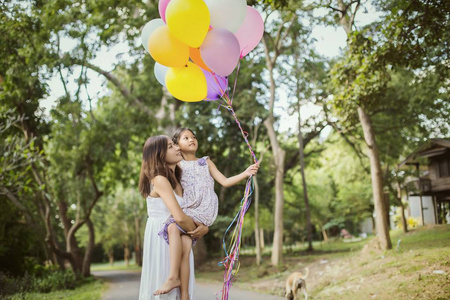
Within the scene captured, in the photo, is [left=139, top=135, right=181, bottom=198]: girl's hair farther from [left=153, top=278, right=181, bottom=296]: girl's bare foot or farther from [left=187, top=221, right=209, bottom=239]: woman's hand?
[left=153, top=278, right=181, bottom=296]: girl's bare foot

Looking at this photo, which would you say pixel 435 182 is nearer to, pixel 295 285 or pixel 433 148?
pixel 433 148

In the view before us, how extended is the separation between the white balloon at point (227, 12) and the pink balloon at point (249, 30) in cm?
31

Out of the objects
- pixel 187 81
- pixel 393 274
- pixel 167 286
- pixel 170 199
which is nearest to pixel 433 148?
pixel 393 274

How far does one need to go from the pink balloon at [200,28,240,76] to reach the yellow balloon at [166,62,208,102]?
0.28m

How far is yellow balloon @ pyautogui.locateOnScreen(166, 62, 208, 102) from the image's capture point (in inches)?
178

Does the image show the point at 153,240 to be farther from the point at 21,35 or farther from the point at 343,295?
the point at 21,35

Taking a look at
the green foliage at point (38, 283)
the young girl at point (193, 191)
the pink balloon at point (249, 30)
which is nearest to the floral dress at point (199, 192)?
the young girl at point (193, 191)

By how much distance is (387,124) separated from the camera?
53.7 ft

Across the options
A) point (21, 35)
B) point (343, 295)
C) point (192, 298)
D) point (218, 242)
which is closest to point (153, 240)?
point (192, 298)

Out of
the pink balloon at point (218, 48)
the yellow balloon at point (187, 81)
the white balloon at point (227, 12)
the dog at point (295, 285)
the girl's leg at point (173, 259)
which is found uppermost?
the white balloon at point (227, 12)

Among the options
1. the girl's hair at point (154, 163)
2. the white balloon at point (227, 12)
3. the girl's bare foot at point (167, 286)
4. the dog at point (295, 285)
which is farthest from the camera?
Answer: the dog at point (295, 285)

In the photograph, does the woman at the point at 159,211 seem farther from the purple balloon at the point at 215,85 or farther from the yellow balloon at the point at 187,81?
the purple balloon at the point at 215,85

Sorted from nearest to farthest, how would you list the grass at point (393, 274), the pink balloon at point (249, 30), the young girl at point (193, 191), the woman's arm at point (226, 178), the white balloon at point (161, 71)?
the young girl at point (193, 191) < the woman's arm at point (226, 178) < the pink balloon at point (249, 30) < the white balloon at point (161, 71) < the grass at point (393, 274)

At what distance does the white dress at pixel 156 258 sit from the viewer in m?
3.47
